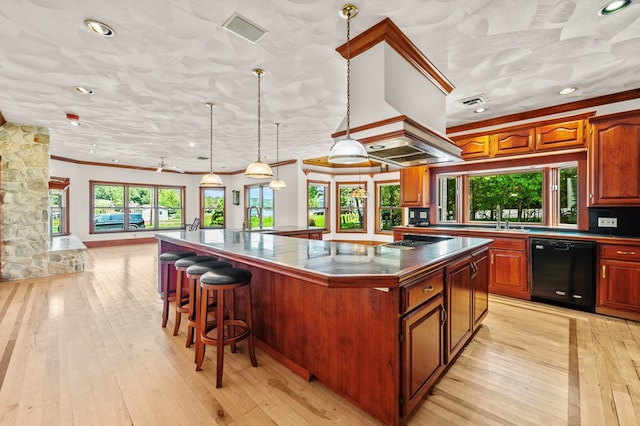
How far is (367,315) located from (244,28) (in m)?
2.23

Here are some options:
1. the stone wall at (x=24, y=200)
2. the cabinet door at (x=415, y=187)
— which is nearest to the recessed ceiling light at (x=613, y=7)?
the cabinet door at (x=415, y=187)

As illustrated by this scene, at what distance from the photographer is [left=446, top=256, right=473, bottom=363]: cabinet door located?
2.17 m

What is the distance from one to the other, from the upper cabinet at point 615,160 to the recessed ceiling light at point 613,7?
1970 millimetres

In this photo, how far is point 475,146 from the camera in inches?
176

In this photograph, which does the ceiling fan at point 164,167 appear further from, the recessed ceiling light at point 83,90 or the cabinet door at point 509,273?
the cabinet door at point 509,273

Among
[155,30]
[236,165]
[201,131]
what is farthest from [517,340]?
[236,165]

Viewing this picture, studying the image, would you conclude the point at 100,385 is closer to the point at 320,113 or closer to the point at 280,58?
the point at 280,58

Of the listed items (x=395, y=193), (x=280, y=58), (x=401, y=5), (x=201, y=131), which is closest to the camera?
(x=401, y=5)

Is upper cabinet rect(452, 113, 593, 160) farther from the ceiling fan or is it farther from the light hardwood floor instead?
the ceiling fan

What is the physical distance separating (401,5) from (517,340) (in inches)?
120

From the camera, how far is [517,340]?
2.74m

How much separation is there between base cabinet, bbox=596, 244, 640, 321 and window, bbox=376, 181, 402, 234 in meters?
4.57

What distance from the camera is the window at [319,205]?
8.03 metres

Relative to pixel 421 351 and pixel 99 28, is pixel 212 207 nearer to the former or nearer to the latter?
pixel 99 28
